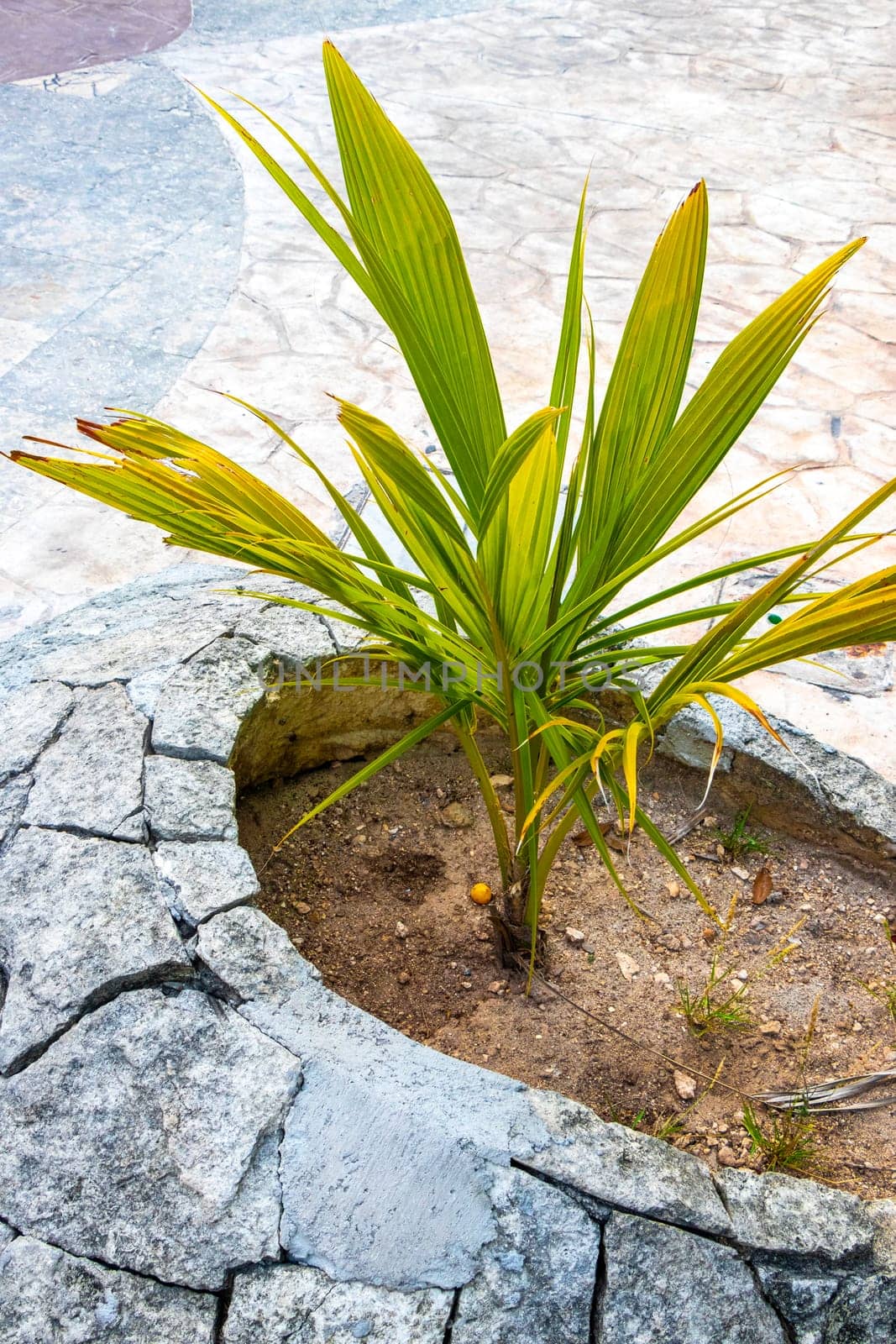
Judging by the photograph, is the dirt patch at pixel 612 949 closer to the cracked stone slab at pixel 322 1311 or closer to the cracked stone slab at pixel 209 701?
the cracked stone slab at pixel 209 701

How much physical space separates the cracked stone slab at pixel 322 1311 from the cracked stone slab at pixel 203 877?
0.38 metres

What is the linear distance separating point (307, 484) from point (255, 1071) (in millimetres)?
2023

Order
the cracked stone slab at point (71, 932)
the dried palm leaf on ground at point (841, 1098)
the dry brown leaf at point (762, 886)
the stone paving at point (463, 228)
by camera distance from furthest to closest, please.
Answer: the stone paving at point (463, 228) < the dry brown leaf at point (762, 886) < the dried palm leaf on ground at point (841, 1098) < the cracked stone slab at point (71, 932)

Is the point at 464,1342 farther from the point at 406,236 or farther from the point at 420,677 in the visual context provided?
the point at 406,236

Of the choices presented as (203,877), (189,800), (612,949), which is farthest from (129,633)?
(612,949)

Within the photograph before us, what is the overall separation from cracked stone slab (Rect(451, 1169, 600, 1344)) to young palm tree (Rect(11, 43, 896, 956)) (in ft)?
0.85

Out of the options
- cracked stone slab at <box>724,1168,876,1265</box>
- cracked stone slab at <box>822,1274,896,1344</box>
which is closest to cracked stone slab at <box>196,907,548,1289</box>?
cracked stone slab at <box>724,1168,876,1265</box>

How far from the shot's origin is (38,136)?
4.56m

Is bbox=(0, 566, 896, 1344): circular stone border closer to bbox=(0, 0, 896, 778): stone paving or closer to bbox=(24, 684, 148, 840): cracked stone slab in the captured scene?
bbox=(24, 684, 148, 840): cracked stone slab

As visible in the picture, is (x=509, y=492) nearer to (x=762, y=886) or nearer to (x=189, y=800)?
(x=189, y=800)

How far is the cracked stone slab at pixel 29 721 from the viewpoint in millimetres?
1592

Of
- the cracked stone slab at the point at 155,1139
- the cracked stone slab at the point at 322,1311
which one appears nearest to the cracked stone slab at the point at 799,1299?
the cracked stone slab at the point at 322,1311

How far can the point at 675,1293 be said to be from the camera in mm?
1135

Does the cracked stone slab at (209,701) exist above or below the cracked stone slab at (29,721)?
above
